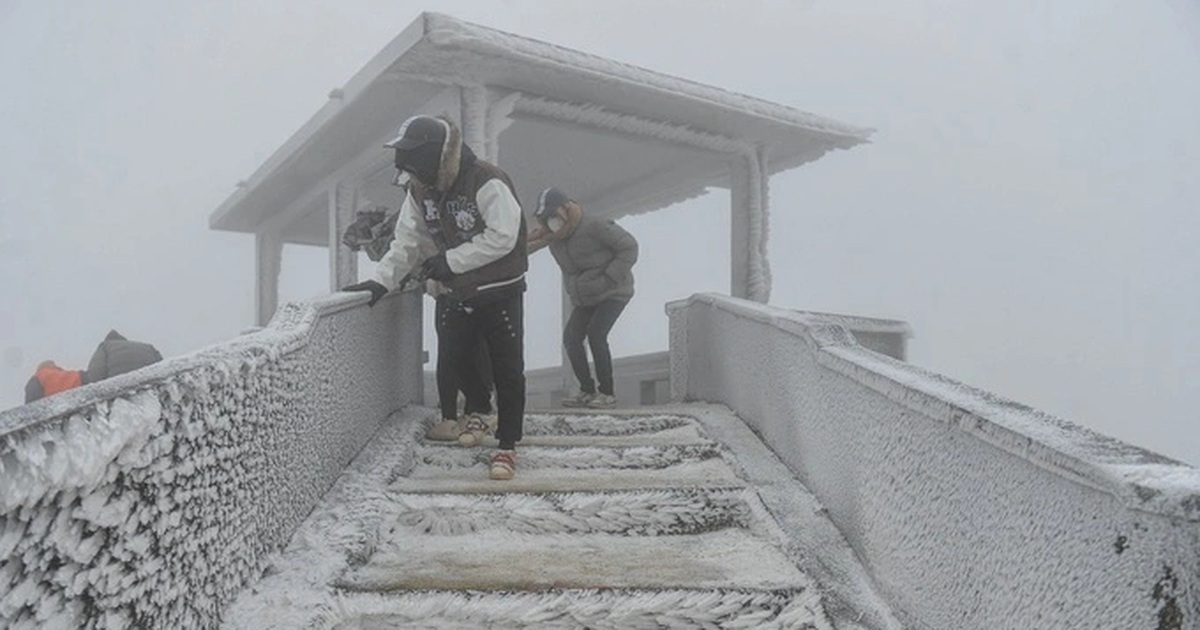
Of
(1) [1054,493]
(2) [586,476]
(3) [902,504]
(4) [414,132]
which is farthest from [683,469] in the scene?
(1) [1054,493]

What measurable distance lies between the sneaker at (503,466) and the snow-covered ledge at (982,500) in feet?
4.10

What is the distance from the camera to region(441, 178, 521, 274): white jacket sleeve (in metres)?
4.15

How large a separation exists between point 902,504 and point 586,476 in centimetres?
163

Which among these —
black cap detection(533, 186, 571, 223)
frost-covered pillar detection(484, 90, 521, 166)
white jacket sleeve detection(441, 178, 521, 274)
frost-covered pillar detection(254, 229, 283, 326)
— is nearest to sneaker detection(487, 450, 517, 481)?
white jacket sleeve detection(441, 178, 521, 274)

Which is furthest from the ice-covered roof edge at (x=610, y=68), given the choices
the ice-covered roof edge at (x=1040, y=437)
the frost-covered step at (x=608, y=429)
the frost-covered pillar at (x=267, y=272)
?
the frost-covered pillar at (x=267, y=272)

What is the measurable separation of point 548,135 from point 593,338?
2819mm

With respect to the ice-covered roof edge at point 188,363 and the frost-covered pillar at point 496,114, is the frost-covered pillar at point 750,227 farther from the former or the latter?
the ice-covered roof edge at point 188,363

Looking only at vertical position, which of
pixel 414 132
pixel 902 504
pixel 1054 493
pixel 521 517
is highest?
pixel 414 132

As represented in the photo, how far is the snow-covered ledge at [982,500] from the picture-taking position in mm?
1519

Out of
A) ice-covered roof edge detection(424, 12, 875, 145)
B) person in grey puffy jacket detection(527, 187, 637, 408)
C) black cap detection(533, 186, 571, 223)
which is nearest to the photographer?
ice-covered roof edge detection(424, 12, 875, 145)

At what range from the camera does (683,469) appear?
424 centimetres

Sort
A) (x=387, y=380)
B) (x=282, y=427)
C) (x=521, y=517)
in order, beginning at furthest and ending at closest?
(x=387, y=380) < (x=521, y=517) < (x=282, y=427)

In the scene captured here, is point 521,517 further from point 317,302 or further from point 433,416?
point 433,416

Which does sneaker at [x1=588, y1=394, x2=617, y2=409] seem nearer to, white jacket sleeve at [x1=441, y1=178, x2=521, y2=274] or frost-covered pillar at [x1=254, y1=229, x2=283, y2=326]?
white jacket sleeve at [x1=441, y1=178, x2=521, y2=274]
